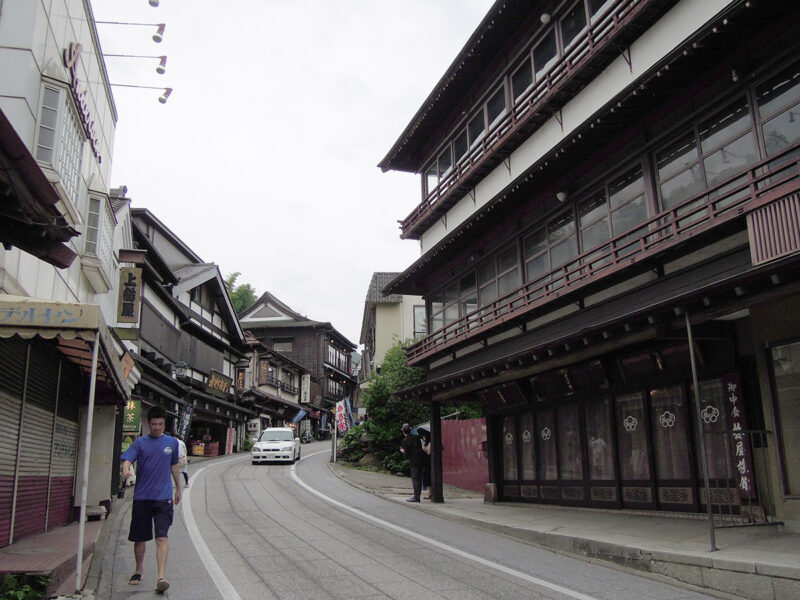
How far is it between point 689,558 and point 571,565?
5.52ft

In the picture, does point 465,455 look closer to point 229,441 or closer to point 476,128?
point 476,128

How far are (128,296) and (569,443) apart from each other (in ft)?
44.9

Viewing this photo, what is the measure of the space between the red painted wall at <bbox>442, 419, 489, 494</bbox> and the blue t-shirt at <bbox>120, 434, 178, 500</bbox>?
1437 cm

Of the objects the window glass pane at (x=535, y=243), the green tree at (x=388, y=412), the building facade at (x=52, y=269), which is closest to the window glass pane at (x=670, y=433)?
the window glass pane at (x=535, y=243)

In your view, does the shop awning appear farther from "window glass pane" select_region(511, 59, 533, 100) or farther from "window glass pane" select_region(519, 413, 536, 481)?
"window glass pane" select_region(511, 59, 533, 100)

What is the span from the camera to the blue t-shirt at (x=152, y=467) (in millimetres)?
7371

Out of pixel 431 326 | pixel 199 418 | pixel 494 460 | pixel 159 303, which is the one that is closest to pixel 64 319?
pixel 494 460

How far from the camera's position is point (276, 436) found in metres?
30.5

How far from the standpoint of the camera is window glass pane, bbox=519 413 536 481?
54.9 ft

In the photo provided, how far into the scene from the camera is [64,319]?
22.1 feet

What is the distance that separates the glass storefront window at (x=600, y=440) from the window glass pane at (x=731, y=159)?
5465mm

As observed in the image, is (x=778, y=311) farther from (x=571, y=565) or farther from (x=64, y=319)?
(x=64, y=319)

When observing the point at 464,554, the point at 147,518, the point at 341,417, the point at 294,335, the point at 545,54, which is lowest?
the point at 464,554

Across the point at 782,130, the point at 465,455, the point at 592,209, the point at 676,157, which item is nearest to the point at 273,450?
the point at 465,455
